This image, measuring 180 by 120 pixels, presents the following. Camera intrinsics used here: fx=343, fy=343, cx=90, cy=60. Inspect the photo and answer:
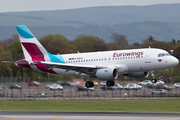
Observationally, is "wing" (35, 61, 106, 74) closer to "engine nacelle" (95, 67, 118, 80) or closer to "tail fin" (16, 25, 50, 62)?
"engine nacelle" (95, 67, 118, 80)

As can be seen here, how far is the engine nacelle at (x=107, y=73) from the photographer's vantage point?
4644 centimetres

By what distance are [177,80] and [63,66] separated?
3383cm

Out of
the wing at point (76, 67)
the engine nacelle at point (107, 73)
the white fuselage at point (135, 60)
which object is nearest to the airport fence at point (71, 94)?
the wing at point (76, 67)

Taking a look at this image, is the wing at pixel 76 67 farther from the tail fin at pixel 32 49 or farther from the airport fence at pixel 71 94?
the airport fence at pixel 71 94

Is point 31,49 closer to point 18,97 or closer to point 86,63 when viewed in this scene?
point 86,63

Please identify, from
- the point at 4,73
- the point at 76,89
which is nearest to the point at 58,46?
the point at 4,73

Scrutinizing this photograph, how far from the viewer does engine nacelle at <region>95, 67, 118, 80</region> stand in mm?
46438

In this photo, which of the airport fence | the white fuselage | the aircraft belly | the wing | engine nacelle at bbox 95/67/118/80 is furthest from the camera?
the airport fence

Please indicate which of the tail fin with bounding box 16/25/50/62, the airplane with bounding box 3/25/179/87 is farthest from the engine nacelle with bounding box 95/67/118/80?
the tail fin with bounding box 16/25/50/62

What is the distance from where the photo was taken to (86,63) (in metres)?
49.2

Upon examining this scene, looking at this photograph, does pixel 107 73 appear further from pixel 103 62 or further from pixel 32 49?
pixel 32 49

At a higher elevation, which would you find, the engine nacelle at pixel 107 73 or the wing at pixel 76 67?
the wing at pixel 76 67

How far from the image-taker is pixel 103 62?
4794 centimetres

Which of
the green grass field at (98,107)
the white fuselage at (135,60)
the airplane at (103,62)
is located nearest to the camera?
the green grass field at (98,107)
